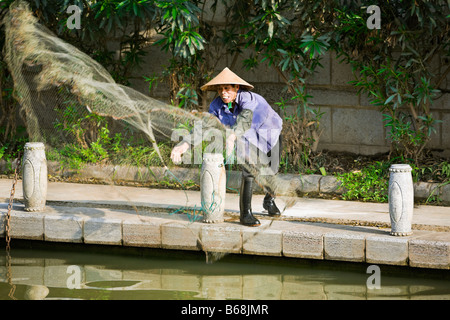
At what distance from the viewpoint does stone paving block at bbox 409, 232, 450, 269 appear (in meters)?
6.90

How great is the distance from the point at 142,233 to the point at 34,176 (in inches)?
55.9

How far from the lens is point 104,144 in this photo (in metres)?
10.8

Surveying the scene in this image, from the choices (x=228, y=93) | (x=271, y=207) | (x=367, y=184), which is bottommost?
(x=271, y=207)

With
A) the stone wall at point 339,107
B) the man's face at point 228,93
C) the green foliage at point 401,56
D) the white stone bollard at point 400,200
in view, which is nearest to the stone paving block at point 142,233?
the man's face at point 228,93

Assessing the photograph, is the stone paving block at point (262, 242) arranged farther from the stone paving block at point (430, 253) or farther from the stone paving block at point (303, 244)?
the stone paving block at point (430, 253)

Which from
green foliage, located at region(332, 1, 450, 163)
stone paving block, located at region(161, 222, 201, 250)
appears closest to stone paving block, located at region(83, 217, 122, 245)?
stone paving block, located at region(161, 222, 201, 250)

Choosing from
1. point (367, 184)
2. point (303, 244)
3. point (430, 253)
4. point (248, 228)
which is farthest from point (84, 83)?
point (430, 253)

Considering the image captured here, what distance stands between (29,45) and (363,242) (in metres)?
4.11

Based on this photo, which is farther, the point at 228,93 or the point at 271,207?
the point at 271,207

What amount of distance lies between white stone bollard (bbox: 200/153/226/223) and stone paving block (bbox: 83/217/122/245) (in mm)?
965

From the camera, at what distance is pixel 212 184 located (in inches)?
303

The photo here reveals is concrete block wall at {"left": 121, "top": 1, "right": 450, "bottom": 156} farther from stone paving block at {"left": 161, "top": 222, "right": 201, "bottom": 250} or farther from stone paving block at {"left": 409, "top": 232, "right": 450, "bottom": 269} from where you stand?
stone paving block at {"left": 409, "top": 232, "right": 450, "bottom": 269}

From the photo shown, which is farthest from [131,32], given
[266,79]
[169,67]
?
[266,79]

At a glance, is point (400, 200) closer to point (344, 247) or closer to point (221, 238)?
point (344, 247)
